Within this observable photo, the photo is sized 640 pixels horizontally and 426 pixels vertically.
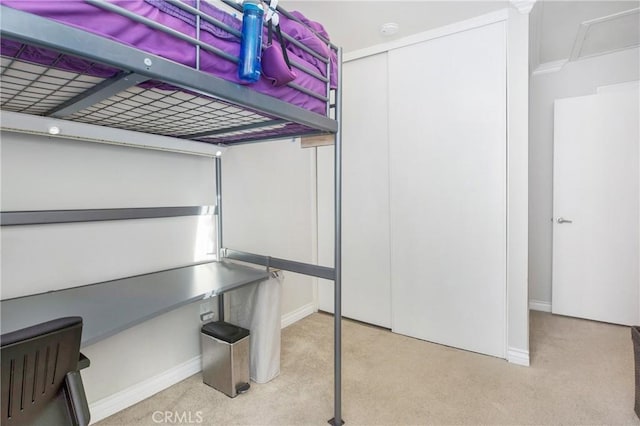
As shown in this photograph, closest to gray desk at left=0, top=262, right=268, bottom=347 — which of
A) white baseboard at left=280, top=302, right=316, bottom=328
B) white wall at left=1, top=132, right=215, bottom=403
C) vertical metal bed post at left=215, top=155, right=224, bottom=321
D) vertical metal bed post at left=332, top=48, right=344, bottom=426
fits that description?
white wall at left=1, top=132, right=215, bottom=403

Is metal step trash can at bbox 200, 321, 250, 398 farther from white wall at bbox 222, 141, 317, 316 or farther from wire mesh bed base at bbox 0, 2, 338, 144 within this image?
wire mesh bed base at bbox 0, 2, 338, 144

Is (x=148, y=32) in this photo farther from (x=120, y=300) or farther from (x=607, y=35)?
(x=607, y=35)

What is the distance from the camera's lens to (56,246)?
59.9 inches

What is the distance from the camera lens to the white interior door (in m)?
2.83

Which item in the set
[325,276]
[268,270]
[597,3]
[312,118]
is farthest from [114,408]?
[597,3]

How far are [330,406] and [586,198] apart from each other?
2.89 metres

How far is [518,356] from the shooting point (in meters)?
2.22

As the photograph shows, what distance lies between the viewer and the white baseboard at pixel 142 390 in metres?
1.67

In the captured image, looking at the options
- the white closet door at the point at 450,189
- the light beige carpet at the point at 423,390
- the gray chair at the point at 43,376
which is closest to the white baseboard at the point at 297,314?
the light beige carpet at the point at 423,390

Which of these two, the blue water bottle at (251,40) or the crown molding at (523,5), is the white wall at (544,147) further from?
the blue water bottle at (251,40)

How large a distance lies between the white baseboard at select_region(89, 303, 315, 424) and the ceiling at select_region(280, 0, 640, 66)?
2.41 metres

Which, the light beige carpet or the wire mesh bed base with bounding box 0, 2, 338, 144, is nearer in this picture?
the wire mesh bed base with bounding box 0, 2, 338, 144

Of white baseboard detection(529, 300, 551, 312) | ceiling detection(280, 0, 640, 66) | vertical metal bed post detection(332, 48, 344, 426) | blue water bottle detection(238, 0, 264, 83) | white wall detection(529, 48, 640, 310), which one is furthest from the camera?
white baseboard detection(529, 300, 551, 312)

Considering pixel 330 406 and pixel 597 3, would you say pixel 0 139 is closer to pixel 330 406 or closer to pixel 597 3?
pixel 330 406
